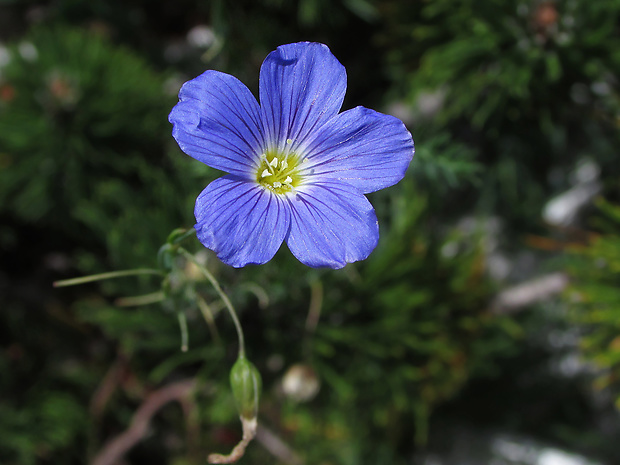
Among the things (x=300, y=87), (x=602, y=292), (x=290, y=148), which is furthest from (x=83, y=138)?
(x=602, y=292)

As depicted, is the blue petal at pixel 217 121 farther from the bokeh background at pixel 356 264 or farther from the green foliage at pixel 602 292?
the green foliage at pixel 602 292

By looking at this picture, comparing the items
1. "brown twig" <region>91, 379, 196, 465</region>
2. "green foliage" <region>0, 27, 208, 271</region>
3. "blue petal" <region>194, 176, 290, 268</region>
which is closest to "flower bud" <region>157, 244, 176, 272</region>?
"blue petal" <region>194, 176, 290, 268</region>

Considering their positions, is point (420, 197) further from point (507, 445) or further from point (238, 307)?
point (507, 445)

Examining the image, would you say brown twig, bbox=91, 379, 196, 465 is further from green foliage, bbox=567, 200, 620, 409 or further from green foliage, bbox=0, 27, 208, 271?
green foliage, bbox=567, 200, 620, 409

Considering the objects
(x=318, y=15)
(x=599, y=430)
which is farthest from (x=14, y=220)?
(x=599, y=430)

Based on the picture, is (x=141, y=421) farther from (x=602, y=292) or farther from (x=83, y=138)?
(x=602, y=292)

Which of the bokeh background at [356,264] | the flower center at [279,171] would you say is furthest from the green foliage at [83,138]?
the flower center at [279,171]
